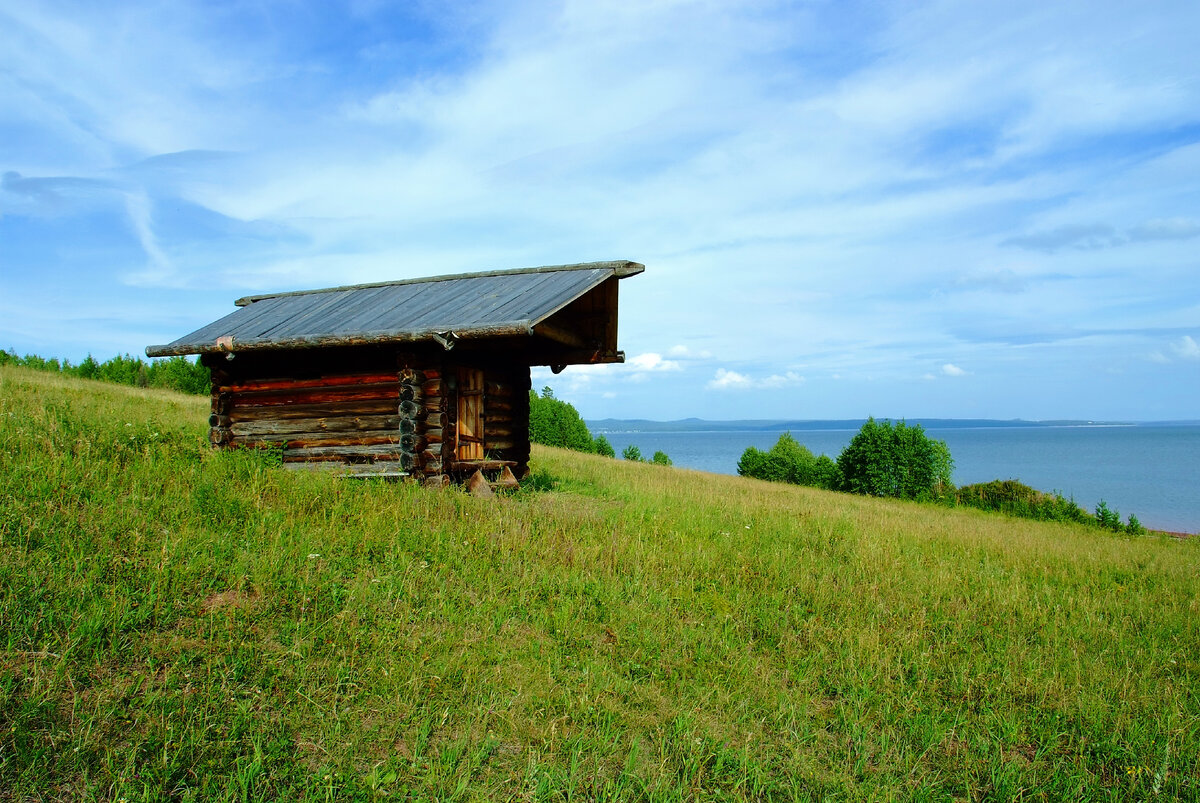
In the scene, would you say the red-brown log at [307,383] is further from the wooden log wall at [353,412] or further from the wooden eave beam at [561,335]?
the wooden eave beam at [561,335]

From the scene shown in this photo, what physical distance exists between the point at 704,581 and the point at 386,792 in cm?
453

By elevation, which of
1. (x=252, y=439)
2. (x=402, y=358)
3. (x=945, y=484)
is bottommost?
(x=945, y=484)

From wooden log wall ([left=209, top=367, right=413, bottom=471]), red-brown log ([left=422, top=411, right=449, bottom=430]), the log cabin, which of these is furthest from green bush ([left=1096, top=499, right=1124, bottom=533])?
wooden log wall ([left=209, top=367, right=413, bottom=471])

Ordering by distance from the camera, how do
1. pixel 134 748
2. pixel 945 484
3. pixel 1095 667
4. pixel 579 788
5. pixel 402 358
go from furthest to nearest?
pixel 945 484, pixel 402 358, pixel 1095 667, pixel 579 788, pixel 134 748

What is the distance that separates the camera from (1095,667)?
6.21 m

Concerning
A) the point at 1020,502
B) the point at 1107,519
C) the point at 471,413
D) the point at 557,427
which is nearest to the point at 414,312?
the point at 471,413

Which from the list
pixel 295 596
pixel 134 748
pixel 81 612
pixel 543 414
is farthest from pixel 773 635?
pixel 543 414

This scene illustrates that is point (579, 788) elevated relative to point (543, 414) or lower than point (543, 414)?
lower

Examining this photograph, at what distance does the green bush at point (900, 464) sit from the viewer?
29.1 metres

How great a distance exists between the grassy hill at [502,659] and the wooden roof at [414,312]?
2.73 m

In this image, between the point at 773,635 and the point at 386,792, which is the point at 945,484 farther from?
the point at 386,792

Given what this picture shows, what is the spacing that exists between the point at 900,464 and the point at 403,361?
2530 centimetres

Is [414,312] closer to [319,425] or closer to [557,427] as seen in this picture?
[319,425]

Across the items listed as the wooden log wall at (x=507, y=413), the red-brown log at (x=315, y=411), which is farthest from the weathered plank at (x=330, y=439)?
the wooden log wall at (x=507, y=413)
